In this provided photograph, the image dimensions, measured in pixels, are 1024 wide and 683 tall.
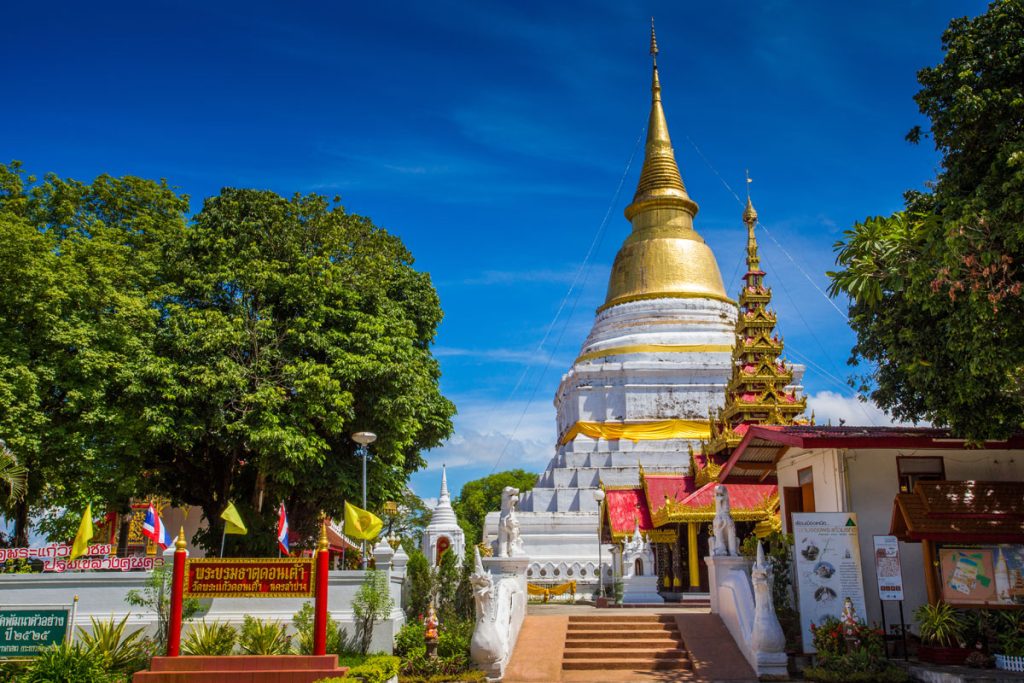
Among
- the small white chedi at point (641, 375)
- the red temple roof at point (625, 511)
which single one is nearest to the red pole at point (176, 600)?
the red temple roof at point (625, 511)

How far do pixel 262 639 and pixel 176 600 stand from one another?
60.6 inches

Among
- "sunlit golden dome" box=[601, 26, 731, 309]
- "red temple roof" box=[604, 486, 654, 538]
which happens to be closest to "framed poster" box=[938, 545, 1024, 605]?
"red temple roof" box=[604, 486, 654, 538]

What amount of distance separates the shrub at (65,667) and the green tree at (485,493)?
163 ft

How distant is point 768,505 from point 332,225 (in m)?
14.4

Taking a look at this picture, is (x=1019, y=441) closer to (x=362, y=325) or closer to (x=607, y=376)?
(x=362, y=325)

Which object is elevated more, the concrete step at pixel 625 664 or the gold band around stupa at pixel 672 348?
the gold band around stupa at pixel 672 348

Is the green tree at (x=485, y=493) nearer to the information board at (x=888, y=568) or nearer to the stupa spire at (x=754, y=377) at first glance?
the stupa spire at (x=754, y=377)

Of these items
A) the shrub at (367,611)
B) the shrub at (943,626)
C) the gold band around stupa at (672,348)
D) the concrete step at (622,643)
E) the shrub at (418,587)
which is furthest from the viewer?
the gold band around stupa at (672,348)

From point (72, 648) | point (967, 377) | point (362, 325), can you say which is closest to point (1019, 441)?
point (967, 377)

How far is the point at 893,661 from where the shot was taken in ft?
43.7

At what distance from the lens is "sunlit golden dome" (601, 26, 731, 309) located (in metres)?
43.7

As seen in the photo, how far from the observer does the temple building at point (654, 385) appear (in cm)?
2939

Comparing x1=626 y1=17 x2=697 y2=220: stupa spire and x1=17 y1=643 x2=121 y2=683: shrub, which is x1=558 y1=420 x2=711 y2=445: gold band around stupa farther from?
x1=17 y1=643 x2=121 y2=683: shrub

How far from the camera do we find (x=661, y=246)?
44.4 metres
